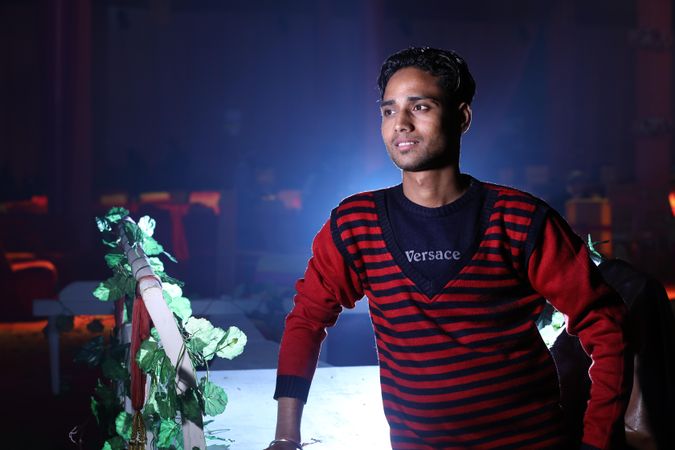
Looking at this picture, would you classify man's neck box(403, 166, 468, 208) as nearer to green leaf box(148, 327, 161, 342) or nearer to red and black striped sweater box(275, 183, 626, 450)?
red and black striped sweater box(275, 183, 626, 450)

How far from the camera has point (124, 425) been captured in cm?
204

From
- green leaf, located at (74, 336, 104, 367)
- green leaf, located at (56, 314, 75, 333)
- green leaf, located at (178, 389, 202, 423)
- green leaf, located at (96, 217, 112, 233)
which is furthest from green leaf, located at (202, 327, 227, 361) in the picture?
green leaf, located at (56, 314, 75, 333)

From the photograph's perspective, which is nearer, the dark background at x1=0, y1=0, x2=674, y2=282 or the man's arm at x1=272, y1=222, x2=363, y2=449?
the man's arm at x1=272, y1=222, x2=363, y2=449

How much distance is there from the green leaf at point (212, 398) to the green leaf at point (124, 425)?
407 millimetres

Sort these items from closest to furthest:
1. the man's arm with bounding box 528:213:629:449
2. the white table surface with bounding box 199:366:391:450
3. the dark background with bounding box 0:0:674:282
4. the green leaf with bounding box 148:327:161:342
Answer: the man's arm with bounding box 528:213:629:449
the green leaf with bounding box 148:327:161:342
the white table surface with bounding box 199:366:391:450
the dark background with bounding box 0:0:674:282

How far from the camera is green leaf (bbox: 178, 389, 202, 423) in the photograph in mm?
1566

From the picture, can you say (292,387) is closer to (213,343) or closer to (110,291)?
(213,343)

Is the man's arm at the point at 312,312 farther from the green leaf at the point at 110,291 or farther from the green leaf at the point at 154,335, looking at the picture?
the green leaf at the point at 110,291

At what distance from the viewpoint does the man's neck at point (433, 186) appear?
151 cm

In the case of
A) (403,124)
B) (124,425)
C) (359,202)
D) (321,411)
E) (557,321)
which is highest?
(403,124)

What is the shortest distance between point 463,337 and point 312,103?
48.0 feet

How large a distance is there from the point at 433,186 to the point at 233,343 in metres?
0.58

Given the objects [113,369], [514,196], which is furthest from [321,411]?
[514,196]

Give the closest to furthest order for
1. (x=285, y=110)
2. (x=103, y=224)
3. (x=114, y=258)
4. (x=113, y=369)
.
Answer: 1. (x=113, y=369)
2. (x=114, y=258)
3. (x=103, y=224)
4. (x=285, y=110)
